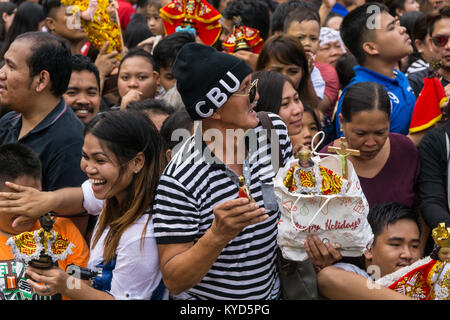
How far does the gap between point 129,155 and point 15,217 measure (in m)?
0.60

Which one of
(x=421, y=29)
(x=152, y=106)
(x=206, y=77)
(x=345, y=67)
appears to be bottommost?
(x=345, y=67)

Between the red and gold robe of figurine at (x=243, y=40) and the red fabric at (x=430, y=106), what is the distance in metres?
1.72

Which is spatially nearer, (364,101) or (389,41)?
(364,101)

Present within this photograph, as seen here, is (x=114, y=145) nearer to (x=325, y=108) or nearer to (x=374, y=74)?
(x=374, y=74)

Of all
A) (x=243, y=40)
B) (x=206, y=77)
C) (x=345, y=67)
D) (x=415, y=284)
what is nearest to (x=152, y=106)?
(x=206, y=77)

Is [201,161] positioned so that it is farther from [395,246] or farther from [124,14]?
[124,14]

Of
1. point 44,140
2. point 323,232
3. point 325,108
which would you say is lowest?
point 325,108

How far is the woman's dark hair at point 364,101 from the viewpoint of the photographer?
2939 millimetres

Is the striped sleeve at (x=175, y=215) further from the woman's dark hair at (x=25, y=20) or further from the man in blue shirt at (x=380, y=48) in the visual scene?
the woman's dark hair at (x=25, y=20)

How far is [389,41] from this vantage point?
382 cm
